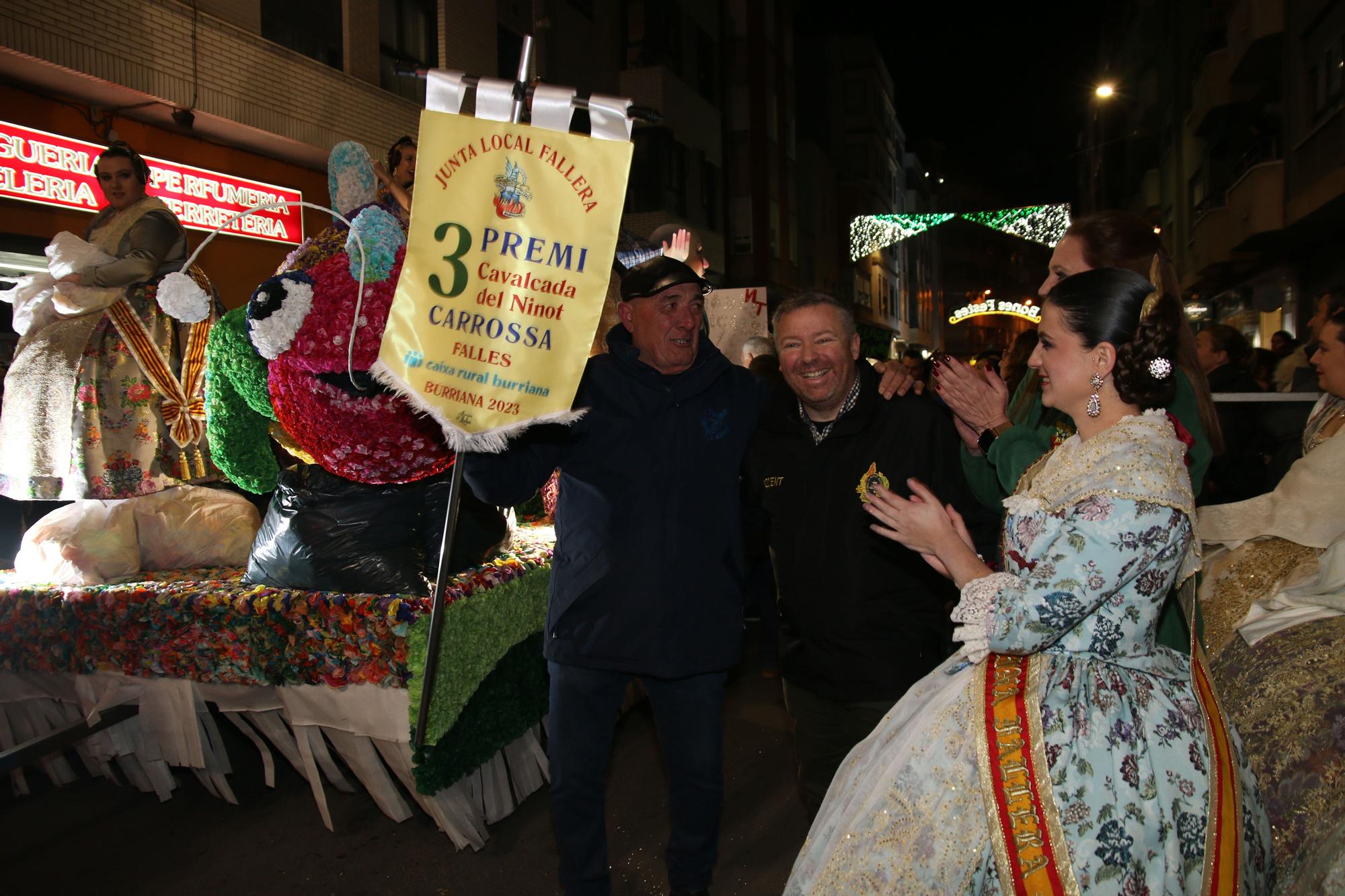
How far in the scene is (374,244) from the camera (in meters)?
3.13

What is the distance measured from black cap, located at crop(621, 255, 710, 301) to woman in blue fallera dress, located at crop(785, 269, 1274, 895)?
132 centimetres

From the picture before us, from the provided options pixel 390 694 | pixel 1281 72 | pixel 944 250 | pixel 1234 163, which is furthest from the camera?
pixel 944 250

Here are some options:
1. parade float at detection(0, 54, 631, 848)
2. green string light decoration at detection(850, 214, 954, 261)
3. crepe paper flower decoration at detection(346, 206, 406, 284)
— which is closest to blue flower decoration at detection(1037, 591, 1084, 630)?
parade float at detection(0, 54, 631, 848)

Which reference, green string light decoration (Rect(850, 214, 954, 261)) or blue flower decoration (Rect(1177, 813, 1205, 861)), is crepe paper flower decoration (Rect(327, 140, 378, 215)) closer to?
blue flower decoration (Rect(1177, 813, 1205, 861))

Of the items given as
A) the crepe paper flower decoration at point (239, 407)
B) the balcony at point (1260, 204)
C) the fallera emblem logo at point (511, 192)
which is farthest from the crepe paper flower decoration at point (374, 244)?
the balcony at point (1260, 204)

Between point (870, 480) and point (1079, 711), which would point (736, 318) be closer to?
point (870, 480)

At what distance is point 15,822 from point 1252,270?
21115 millimetres

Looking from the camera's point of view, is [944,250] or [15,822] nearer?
[15,822]

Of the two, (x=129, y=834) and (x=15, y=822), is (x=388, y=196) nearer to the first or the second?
(x=129, y=834)

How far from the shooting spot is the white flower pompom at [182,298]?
132 inches

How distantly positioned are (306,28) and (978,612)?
439 inches

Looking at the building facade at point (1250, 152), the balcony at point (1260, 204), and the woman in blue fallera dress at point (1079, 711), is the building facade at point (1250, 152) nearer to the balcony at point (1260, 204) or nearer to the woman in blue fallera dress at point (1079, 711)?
the balcony at point (1260, 204)

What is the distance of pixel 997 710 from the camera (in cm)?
203

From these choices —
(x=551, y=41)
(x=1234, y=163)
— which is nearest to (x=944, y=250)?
(x=1234, y=163)
